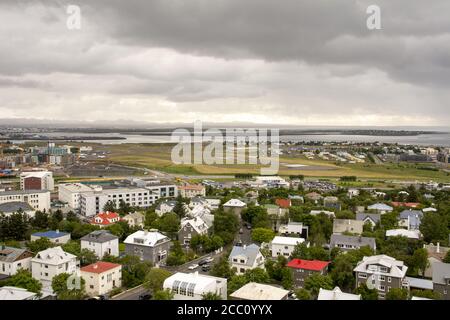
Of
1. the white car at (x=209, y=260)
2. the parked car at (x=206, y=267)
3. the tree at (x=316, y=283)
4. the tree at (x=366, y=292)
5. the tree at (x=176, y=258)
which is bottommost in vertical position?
the white car at (x=209, y=260)

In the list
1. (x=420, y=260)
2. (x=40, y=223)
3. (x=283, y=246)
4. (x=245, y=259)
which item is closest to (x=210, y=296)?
(x=245, y=259)

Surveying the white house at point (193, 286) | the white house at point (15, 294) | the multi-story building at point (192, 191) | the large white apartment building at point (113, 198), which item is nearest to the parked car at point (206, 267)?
the white house at point (193, 286)

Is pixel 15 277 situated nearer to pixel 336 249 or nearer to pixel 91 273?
pixel 91 273

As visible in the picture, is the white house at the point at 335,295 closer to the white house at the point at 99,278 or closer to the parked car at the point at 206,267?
the parked car at the point at 206,267

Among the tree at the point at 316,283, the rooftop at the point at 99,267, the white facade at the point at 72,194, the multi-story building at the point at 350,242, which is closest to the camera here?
the tree at the point at 316,283

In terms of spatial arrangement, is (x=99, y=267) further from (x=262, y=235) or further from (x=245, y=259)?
(x=262, y=235)
